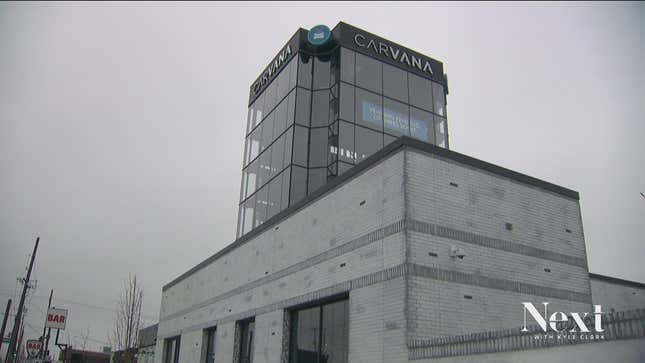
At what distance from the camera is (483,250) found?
57.4 ft

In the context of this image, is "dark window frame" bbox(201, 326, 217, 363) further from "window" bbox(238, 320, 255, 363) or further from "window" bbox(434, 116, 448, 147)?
"window" bbox(434, 116, 448, 147)

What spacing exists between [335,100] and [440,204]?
14.2m

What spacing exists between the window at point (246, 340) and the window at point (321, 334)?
3805 millimetres

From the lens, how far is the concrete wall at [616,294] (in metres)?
24.6

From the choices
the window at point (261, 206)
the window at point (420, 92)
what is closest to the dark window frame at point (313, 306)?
the window at point (261, 206)

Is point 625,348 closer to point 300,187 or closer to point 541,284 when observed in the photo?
point 541,284

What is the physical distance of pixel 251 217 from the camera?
103 feet

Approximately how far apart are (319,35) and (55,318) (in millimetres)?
38441

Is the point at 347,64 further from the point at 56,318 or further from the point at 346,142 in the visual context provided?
the point at 56,318

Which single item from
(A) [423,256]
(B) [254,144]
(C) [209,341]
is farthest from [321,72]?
(A) [423,256]

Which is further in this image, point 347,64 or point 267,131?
point 267,131

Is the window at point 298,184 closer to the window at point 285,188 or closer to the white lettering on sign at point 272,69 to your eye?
the window at point 285,188

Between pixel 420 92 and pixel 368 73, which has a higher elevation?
pixel 368 73

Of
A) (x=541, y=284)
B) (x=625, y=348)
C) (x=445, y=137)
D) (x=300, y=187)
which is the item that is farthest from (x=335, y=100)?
(x=625, y=348)
